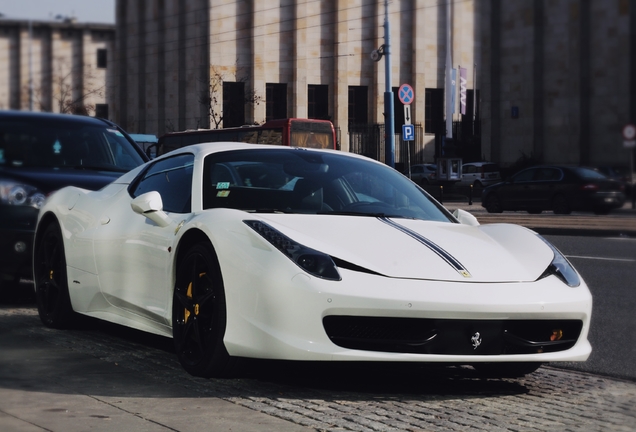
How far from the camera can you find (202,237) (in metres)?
5.31

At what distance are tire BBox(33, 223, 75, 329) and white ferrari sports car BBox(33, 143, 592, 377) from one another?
21.7 inches

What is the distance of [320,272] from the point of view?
469 cm

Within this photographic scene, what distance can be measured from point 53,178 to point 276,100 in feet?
155

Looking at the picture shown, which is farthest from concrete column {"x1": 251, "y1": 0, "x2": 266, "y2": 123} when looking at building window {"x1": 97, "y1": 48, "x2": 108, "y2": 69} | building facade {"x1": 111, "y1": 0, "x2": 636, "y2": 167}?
building window {"x1": 97, "y1": 48, "x2": 108, "y2": 69}

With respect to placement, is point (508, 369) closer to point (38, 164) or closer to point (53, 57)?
point (38, 164)

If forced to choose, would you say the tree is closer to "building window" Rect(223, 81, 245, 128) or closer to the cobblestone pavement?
"building window" Rect(223, 81, 245, 128)

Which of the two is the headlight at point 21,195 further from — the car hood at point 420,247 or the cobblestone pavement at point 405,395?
the car hood at point 420,247

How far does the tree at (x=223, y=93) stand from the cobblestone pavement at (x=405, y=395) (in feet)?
149

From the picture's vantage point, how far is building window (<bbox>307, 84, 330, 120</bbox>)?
5750 centimetres

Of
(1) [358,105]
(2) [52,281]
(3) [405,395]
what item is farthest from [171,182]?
(1) [358,105]

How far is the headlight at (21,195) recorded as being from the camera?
27.2 ft

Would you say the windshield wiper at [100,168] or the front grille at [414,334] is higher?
the windshield wiper at [100,168]

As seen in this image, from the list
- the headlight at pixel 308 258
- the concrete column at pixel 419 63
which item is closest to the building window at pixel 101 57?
the concrete column at pixel 419 63

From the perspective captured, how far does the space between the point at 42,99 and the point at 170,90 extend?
17724 mm
